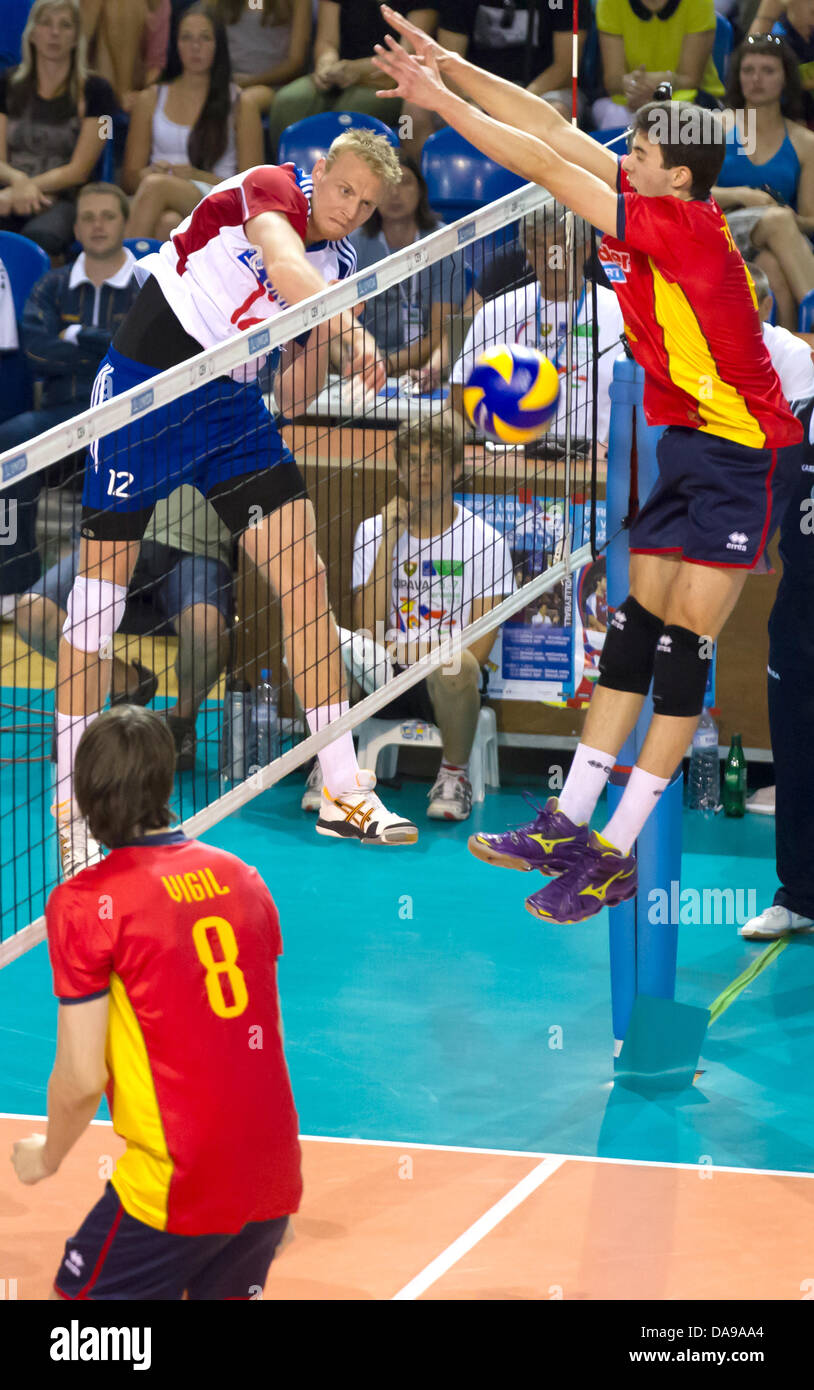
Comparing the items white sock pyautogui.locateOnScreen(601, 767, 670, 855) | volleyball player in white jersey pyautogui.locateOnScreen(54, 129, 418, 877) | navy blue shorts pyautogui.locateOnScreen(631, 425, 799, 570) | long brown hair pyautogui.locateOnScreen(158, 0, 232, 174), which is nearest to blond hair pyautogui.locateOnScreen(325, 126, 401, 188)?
volleyball player in white jersey pyautogui.locateOnScreen(54, 129, 418, 877)

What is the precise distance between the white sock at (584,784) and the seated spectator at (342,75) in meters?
8.10

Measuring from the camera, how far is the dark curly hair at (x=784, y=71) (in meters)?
11.0

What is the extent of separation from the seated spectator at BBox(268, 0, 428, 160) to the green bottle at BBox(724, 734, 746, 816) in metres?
5.61

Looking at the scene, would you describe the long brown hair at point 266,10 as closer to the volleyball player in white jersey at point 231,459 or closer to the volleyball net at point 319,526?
the volleyball net at point 319,526

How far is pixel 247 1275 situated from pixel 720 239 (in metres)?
3.10

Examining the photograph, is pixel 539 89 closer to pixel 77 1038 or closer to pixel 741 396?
pixel 741 396

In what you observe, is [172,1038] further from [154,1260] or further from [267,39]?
[267,39]

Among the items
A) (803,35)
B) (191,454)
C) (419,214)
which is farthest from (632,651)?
(803,35)

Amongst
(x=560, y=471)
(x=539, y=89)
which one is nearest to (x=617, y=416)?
(x=560, y=471)

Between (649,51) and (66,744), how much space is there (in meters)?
7.90

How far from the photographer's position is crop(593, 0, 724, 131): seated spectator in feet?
37.8

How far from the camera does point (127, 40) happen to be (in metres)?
13.2

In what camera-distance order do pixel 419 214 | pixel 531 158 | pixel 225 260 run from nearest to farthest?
pixel 531 158 < pixel 225 260 < pixel 419 214

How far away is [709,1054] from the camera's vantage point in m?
6.55
